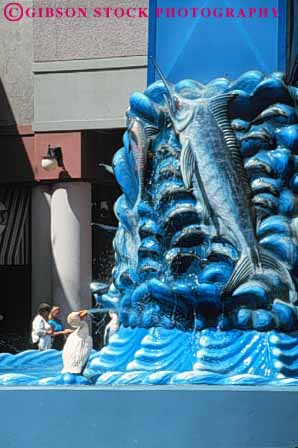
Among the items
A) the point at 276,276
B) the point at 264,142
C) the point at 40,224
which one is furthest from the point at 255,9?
the point at 40,224

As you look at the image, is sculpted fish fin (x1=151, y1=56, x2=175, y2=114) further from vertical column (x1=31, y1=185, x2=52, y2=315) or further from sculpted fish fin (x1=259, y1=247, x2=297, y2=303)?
vertical column (x1=31, y1=185, x2=52, y2=315)

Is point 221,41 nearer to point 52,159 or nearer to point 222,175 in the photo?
point 222,175

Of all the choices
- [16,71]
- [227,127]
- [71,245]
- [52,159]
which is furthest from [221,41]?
[16,71]

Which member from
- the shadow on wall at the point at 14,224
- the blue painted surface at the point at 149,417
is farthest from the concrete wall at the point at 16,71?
the blue painted surface at the point at 149,417

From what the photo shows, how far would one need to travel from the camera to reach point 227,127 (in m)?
9.81

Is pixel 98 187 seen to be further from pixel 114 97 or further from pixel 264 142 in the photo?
pixel 264 142

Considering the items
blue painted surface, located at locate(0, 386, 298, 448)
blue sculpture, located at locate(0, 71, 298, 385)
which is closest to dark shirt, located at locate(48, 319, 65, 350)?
blue sculpture, located at locate(0, 71, 298, 385)

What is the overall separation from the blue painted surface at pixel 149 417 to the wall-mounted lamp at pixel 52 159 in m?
12.4

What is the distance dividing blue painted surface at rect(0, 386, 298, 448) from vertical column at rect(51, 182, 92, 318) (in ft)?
38.8

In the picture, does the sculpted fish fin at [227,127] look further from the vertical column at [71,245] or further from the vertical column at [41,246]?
the vertical column at [41,246]

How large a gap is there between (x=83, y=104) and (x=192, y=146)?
11331mm

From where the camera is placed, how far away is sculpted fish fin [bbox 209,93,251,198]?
384 inches

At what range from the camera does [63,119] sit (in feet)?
69.5

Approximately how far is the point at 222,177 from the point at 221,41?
125 cm
